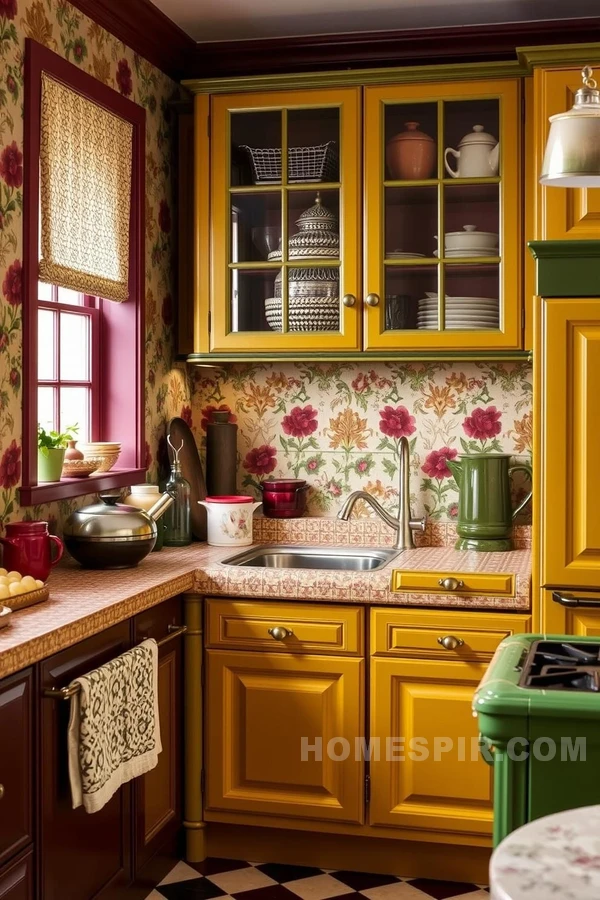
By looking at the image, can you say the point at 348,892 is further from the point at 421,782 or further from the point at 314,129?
the point at 314,129

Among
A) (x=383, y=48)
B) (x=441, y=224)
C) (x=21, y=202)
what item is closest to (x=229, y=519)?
(x=441, y=224)

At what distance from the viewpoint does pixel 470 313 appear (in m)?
3.52

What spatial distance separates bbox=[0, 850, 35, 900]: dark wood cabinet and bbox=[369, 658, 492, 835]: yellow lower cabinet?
1141 mm

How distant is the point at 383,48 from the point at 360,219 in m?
0.60

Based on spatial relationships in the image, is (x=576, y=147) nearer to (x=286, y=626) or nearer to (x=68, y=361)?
(x=286, y=626)

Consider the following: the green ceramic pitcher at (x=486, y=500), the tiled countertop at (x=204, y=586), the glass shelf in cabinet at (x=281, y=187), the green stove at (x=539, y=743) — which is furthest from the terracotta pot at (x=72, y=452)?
the green stove at (x=539, y=743)

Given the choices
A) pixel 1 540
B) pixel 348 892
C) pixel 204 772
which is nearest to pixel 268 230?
pixel 1 540

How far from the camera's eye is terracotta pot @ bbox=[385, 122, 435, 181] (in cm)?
354

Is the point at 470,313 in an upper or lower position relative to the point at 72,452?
upper

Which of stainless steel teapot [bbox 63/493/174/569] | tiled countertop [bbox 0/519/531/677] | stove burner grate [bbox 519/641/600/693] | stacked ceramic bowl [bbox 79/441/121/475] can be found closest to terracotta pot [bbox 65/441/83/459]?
stacked ceramic bowl [bbox 79/441/121/475]

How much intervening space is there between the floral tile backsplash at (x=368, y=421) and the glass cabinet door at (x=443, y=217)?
0.32m

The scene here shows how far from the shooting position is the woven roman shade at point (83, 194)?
120 inches

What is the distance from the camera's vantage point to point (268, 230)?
3.68 meters

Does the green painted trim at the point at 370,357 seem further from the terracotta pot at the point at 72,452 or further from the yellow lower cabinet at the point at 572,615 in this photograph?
the yellow lower cabinet at the point at 572,615
